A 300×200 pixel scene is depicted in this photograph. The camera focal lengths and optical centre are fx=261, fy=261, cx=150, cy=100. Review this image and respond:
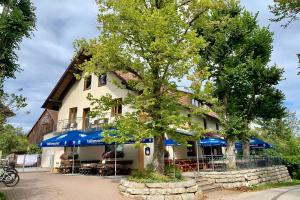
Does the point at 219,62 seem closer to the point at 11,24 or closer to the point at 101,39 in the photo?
the point at 101,39

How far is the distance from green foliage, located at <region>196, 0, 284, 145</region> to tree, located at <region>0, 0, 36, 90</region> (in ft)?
39.1

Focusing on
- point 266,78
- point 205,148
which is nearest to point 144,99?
point 266,78

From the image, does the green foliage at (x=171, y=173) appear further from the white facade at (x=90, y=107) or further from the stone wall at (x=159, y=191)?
the white facade at (x=90, y=107)

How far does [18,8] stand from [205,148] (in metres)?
23.3

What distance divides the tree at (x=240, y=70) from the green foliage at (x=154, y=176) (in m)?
6.82

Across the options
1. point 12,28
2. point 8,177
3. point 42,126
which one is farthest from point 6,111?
point 42,126

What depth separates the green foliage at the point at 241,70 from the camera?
1897 cm

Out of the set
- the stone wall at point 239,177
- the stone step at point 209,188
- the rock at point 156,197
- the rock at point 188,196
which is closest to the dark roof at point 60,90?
the stone wall at point 239,177

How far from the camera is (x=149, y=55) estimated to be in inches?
491

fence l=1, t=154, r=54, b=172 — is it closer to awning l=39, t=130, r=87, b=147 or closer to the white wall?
the white wall

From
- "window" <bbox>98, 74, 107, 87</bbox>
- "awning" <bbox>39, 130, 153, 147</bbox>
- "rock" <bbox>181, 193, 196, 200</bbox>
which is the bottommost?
"rock" <bbox>181, 193, 196, 200</bbox>

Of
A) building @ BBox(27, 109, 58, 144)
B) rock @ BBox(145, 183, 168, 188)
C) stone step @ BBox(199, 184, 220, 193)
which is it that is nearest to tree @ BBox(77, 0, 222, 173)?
rock @ BBox(145, 183, 168, 188)

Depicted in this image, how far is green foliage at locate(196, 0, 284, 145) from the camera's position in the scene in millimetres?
18969

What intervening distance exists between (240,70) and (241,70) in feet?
0.24
